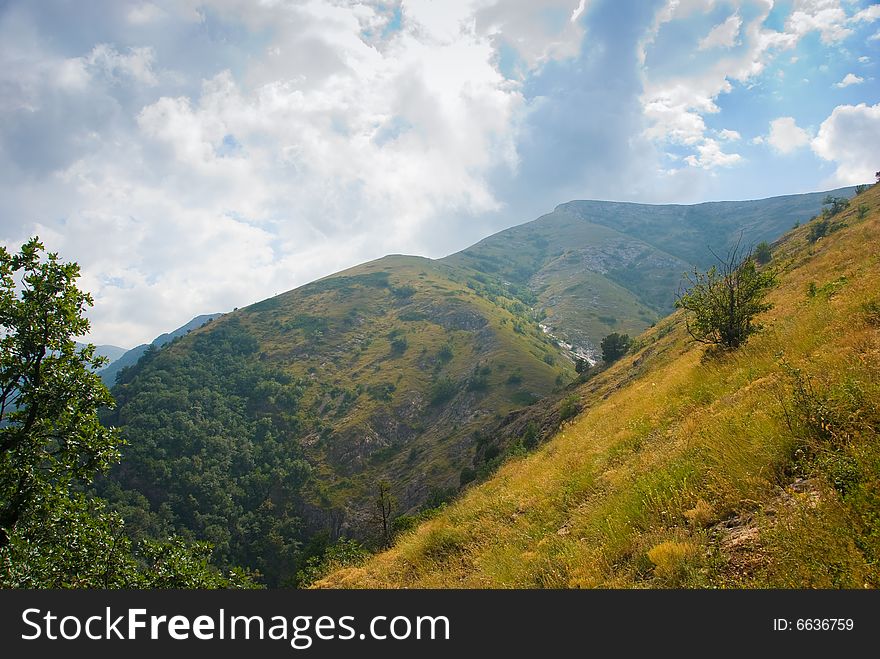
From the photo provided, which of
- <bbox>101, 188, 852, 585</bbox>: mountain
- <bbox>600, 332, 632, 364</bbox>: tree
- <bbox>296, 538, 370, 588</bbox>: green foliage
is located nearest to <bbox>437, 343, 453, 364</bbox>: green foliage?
<bbox>101, 188, 852, 585</bbox>: mountain

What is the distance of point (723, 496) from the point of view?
21.6 feet

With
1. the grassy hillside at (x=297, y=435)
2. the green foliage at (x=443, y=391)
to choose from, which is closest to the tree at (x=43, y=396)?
the grassy hillside at (x=297, y=435)

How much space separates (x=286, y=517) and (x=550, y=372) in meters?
104

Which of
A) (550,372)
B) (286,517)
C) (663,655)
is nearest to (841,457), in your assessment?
(663,655)

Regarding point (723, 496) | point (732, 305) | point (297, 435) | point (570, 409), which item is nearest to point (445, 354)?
point (297, 435)

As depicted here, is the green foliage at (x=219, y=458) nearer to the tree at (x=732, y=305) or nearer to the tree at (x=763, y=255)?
the tree at (x=732, y=305)

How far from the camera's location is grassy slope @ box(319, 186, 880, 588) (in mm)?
4922

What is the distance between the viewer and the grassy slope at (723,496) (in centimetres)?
492

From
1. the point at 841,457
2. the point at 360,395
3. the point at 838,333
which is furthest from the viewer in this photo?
the point at 360,395

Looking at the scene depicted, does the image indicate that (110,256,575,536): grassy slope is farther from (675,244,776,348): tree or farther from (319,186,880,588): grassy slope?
(319,186,880,588): grassy slope

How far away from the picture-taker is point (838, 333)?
9719 millimetres

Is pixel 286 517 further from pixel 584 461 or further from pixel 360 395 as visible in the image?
pixel 584 461

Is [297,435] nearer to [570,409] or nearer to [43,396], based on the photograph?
[570,409]

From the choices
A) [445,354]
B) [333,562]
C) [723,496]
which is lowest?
[333,562]
